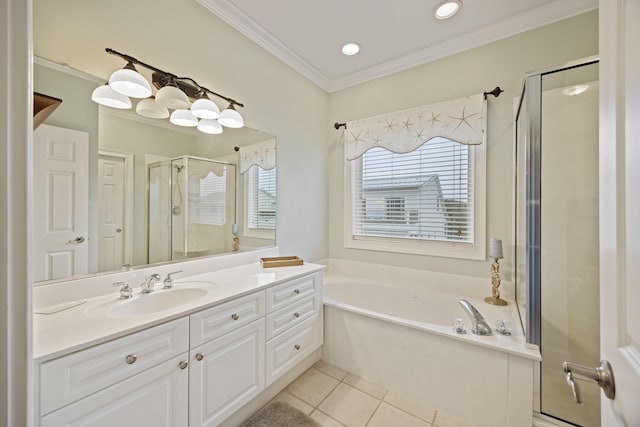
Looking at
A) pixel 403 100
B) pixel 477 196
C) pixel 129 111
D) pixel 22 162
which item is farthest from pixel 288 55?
pixel 22 162

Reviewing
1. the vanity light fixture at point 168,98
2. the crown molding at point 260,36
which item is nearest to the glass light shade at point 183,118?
the vanity light fixture at point 168,98

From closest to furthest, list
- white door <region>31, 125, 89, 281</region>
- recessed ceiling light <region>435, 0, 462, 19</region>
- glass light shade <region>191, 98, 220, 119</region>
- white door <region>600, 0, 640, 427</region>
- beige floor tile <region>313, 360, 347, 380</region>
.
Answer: white door <region>600, 0, 640, 427</region>, white door <region>31, 125, 89, 281</region>, glass light shade <region>191, 98, 220, 119</region>, recessed ceiling light <region>435, 0, 462, 19</region>, beige floor tile <region>313, 360, 347, 380</region>

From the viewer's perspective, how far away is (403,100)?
2553 mm

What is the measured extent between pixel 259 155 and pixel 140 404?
1.73 meters

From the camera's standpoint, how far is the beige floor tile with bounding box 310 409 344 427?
59.9 inches

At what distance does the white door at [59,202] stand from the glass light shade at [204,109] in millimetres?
617

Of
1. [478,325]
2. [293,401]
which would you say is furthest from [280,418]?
[478,325]

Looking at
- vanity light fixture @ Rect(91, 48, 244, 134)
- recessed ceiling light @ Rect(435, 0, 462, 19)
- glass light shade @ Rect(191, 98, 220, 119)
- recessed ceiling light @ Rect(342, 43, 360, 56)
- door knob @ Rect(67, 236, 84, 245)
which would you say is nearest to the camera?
door knob @ Rect(67, 236, 84, 245)

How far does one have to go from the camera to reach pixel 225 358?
1.34 metres

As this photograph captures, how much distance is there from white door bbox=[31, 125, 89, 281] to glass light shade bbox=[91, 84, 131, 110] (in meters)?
0.20

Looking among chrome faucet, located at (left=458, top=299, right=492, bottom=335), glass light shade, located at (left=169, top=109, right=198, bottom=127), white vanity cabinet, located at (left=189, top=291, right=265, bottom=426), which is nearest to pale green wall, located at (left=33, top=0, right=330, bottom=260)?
glass light shade, located at (left=169, top=109, right=198, bottom=127)

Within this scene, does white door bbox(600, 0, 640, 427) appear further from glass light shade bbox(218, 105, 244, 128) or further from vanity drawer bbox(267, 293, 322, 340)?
glass light shade bbox(218, 105, 244, 128)

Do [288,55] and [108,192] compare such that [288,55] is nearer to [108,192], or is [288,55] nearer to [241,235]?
[241,235]

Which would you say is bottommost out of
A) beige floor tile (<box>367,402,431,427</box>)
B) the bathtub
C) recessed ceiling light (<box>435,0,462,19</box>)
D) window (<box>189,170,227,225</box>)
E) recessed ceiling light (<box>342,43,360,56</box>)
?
beige floor tile (<box>367,402,431,427</box>)
